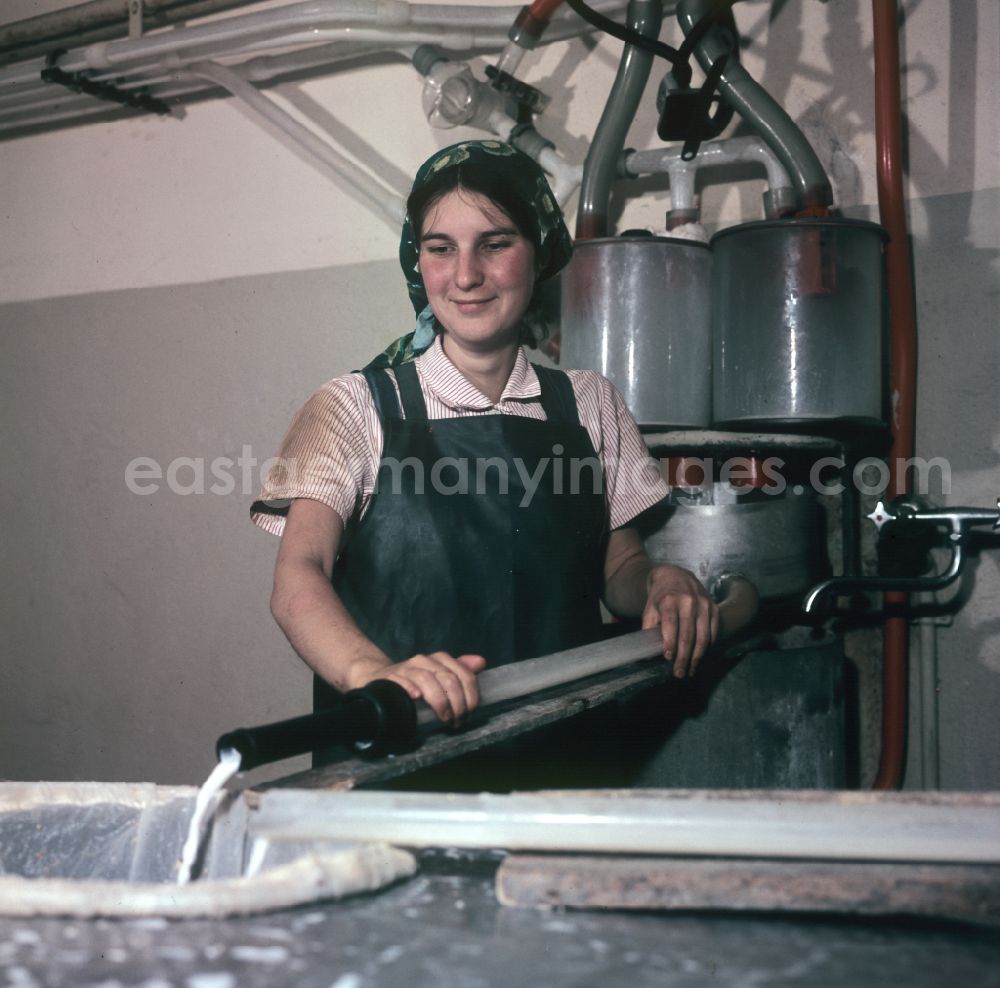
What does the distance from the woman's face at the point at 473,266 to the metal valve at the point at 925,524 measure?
0.69m

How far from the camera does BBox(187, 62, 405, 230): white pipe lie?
2.06 metres

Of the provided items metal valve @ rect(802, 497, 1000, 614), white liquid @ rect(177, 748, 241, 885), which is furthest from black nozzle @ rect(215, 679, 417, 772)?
metal valve @ rect(802, 497, 1000, 614)

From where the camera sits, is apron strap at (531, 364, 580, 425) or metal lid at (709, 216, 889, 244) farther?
metal lid at (709, 216, 889, 244)

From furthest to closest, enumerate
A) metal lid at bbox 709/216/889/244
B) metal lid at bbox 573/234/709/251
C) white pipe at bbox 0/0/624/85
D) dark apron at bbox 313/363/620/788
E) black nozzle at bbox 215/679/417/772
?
white pipe at bbox 0/0/624/85
metal lid at bbox 573/234/709/251
metal lid at bbox 709/216/889/244
dark apron at bbox 313/363/620/788
black nozzle at bbox 215/679/417/772

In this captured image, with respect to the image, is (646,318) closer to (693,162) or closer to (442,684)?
(693,162)

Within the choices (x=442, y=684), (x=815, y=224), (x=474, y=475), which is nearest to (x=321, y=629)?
(x=442, y=684)

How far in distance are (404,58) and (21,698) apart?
195 cm

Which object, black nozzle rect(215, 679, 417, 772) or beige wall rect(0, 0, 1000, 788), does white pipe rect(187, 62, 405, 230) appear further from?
black nozzle rect(215, 679, 417, 772)

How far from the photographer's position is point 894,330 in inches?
66.2

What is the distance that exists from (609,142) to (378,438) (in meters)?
0.82

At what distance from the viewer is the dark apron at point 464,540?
1323 millimetres

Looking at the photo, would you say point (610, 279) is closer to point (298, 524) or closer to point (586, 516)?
point (586, 516)

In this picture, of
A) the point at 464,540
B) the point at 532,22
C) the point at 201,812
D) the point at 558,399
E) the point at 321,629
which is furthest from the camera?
the point at 532,22

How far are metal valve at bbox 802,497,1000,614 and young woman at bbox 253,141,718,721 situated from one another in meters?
0.39
